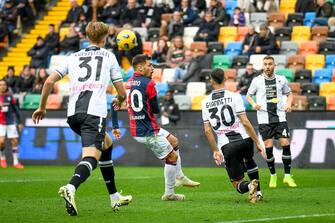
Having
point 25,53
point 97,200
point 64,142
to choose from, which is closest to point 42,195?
point 97,200

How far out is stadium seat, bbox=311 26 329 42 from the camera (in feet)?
93.3

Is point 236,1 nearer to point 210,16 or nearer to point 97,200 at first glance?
point 210,16

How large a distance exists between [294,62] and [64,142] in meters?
7.35

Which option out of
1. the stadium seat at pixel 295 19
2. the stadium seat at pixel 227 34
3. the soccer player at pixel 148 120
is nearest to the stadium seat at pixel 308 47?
the stadium seat at pixel 295 19

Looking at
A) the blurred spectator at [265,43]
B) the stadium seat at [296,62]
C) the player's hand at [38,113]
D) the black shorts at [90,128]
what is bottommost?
the stadium seat at [296,62]

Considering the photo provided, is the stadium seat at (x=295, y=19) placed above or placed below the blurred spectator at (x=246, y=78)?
above

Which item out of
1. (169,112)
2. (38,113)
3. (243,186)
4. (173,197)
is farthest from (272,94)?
(169,112)

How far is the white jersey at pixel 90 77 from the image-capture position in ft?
38.5

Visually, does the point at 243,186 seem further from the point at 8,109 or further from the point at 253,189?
the point at 8,109

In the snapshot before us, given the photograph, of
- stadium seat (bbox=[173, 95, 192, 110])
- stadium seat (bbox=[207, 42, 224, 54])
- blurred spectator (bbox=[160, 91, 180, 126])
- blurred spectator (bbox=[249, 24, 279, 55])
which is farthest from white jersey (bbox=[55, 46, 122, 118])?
stadium seat (bbox=[207, 42, 224, 54])

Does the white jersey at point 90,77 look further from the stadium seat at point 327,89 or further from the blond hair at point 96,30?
the stadium seat at point 327,89

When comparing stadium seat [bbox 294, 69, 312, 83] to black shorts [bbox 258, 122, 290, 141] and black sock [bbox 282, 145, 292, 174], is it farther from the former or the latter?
black sock [bbox 282, 145, 292, 174]

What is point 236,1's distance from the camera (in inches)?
1225

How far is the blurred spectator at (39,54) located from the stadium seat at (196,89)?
6.62 m
